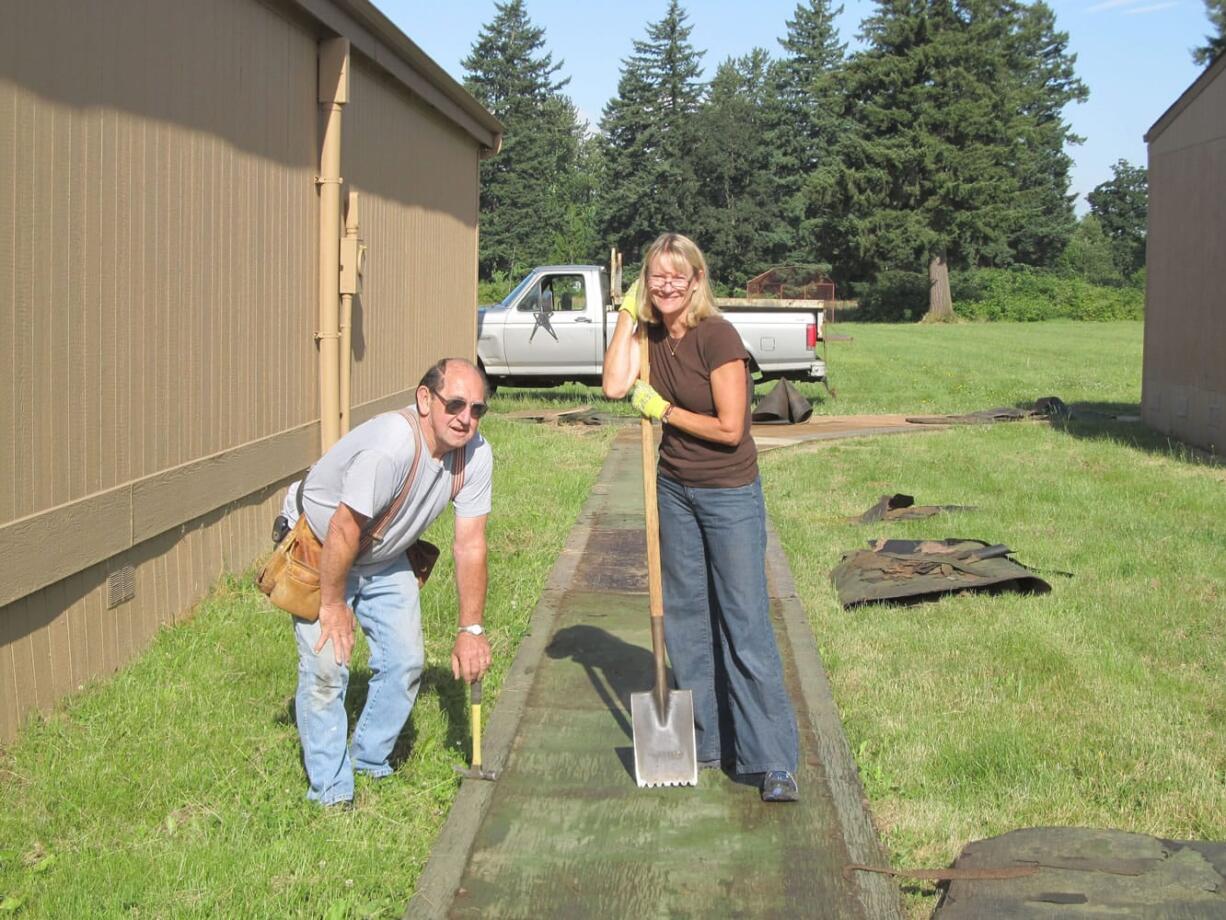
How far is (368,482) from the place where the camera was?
14.0ft

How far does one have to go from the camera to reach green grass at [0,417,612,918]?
4055mm

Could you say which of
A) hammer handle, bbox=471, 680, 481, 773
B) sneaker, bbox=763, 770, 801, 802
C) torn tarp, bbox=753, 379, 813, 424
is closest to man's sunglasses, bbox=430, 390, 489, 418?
hammer handle, bbox=471, 680, 481, 773

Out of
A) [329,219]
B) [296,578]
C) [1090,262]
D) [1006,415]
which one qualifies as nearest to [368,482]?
[296,578]

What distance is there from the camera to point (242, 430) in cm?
790

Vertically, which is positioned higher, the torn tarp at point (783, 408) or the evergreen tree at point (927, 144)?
the evergreen tree at point (927, 144)

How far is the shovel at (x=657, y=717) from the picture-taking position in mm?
4922

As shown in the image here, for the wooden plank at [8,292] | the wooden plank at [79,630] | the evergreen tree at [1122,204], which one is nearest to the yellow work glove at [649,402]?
the wooden plank at [8,292]

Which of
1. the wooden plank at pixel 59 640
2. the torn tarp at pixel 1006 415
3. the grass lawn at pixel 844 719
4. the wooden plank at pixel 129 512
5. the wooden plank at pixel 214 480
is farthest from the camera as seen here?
the torn tarp at pixel 1006 415

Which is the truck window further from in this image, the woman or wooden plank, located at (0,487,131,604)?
the woman

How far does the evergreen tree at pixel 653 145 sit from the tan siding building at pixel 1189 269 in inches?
2261

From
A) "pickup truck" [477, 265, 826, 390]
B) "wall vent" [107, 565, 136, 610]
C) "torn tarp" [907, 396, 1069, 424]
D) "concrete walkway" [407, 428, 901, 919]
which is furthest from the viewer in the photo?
"pickup truck" [477, 265, 826, 390]

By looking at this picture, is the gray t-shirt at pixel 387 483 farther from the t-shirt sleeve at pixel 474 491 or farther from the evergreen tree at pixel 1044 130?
the evergreen tree at pixel 1044 130

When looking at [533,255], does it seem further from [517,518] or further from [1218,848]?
[1218,848]

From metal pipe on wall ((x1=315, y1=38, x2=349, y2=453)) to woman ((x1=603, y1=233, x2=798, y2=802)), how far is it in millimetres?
4861
